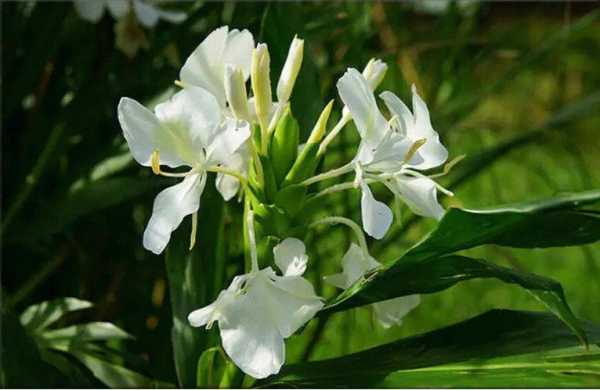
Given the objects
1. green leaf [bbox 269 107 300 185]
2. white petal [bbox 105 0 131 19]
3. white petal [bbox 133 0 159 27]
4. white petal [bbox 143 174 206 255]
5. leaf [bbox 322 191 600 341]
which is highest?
white petal [bbox 143 174 206 255]

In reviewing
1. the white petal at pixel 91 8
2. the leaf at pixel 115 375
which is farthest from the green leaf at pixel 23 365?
the white petal at pixel 91 8

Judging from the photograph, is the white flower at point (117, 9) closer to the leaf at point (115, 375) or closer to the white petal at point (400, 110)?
the leaf at point (115, 375)

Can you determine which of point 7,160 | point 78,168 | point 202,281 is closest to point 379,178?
point 202,281

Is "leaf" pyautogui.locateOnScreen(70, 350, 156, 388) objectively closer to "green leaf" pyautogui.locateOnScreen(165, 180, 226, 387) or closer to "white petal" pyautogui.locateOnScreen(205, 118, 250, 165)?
"green leaf" pyautogui.locateOnScreen(165, 180, 226, 387)

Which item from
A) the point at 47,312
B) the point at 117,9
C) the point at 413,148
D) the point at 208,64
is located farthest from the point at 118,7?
the point at 413,148

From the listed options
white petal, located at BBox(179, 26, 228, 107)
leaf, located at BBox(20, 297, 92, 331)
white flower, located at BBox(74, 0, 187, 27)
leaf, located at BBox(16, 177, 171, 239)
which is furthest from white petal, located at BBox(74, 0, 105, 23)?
white petal, located at BBox(179, 26, 228, 107)

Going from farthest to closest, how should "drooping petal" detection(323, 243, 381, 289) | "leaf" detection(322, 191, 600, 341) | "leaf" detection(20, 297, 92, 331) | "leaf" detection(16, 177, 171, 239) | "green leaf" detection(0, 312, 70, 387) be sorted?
"leaf" detection(16, 177, 171, 239) < "leaf" detection(20, 297, 92, 331) < "green leaf" detection(0, 312, 70, 387) < "drooping petal" detection(323, 243, 381, 289) < "leaf" detection(322, 191, 600, 341)

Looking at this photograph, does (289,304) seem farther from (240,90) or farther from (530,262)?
(530,262)

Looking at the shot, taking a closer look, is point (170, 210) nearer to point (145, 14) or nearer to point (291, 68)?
point (291, 68)
